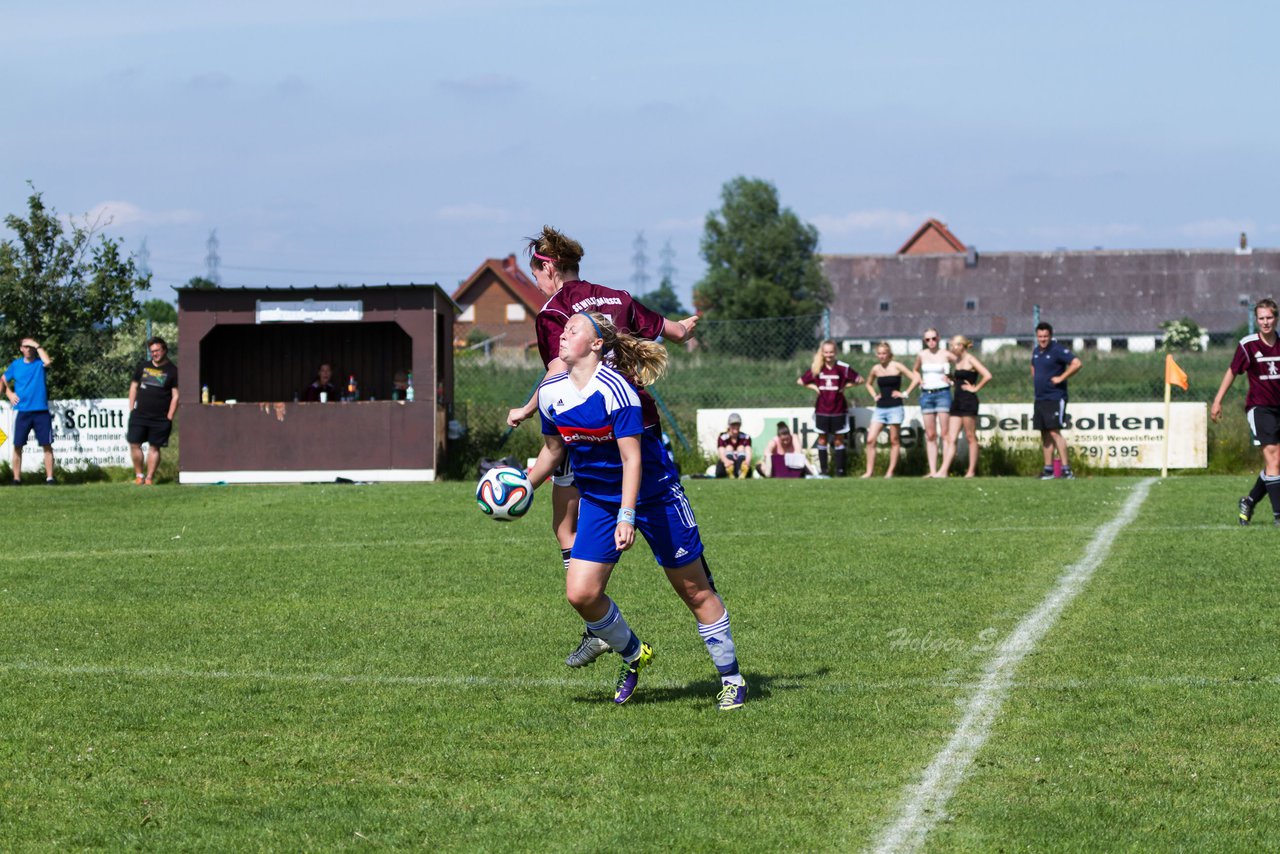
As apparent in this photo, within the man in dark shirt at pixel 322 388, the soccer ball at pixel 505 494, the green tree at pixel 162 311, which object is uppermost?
the green tree at pixel 162 311

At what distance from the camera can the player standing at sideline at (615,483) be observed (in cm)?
657

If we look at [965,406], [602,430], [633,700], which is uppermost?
[965,406]

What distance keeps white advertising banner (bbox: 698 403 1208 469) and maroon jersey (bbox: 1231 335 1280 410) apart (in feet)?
28.6

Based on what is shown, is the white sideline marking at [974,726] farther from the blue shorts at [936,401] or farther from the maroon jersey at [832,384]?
the maroon jersey at [832,384]

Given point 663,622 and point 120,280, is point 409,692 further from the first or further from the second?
point 120,280

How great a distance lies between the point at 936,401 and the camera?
68.3 ft

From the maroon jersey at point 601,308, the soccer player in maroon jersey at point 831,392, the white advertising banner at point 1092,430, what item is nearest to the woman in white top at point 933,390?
the soccer player in maroon jersey at point 831,392

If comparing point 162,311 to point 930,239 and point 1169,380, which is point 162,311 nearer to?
point 1169,380

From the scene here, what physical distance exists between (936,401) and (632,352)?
48.1 ft

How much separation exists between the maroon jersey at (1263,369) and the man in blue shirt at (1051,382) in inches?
264

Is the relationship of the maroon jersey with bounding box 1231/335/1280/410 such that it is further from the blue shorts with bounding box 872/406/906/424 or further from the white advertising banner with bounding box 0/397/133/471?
→ the white advertising banner with bounding box 0/397/133/471

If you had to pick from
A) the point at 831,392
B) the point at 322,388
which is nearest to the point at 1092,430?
the point at 831,392

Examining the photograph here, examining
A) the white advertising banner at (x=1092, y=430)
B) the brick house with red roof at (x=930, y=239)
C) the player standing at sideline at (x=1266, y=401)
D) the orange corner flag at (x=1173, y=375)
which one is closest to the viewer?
the player standing at sideline at (x=1266, y=401)

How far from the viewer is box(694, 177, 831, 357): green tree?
86938 millimetres
